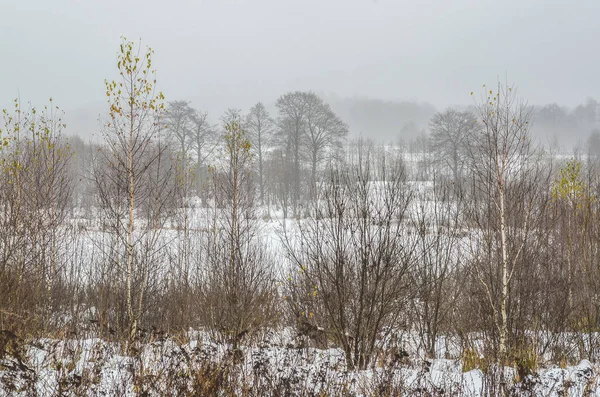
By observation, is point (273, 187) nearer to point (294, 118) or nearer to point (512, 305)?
point (294, 118)

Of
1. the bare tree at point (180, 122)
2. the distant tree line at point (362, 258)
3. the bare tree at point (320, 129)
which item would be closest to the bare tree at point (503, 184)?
the distant tree line at point (362, 258)

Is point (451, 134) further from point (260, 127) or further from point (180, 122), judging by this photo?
point (180, 122)

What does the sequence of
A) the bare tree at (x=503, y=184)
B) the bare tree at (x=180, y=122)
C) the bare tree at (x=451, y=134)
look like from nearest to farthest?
the bare tree at (x=503, y=184), the bare tree at (x=180, y=122), the bare tree at (x=451, y=134)

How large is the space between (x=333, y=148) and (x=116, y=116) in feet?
81.9

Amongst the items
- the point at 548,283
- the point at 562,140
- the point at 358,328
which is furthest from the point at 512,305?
the point at 562,140

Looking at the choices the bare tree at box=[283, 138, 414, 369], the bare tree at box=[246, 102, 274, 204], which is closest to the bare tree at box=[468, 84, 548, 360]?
the bare tree at box=[283, 138, 414, 369]

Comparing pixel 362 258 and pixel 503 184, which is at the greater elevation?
pixel 503 184

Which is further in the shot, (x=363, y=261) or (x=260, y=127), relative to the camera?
(x=260, y=127)

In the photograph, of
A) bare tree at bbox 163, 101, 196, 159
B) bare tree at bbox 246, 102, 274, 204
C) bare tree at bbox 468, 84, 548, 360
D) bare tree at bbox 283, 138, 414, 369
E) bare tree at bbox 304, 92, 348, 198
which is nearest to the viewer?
bare tree at bbox 283, 138, 414, 369

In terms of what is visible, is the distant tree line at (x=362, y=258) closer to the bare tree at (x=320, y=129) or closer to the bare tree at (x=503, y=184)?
the bare tree at (x=503, y=184)

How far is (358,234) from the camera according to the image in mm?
6273

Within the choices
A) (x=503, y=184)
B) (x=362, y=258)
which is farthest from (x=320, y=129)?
(x=362, y=258)

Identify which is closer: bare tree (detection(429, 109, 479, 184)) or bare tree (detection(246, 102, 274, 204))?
bare tree (detection(246, 102, 274, 204))

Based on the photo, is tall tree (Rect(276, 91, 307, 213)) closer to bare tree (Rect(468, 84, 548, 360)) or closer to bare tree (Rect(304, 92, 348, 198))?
bare tree (Rect(304, 92, 348, 198))
